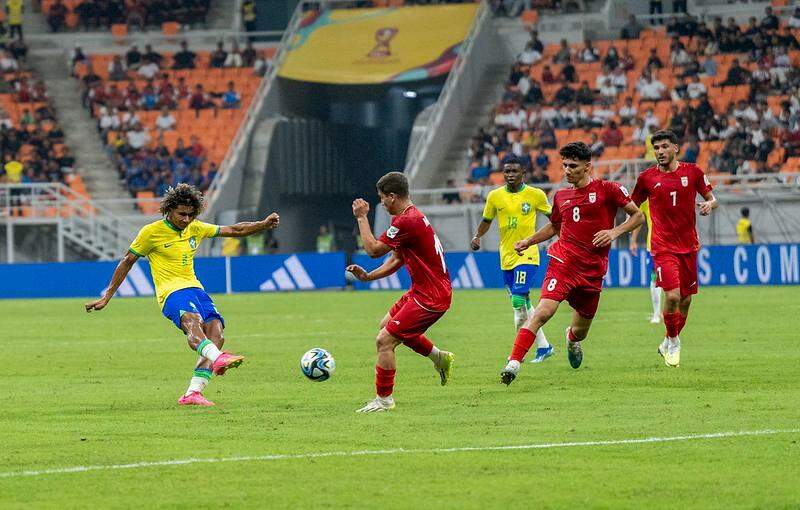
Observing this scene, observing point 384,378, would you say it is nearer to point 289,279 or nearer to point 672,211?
point 672,211

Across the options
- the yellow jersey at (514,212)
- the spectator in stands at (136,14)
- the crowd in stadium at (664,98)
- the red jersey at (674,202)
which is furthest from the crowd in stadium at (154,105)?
the red jersey at (674,202)

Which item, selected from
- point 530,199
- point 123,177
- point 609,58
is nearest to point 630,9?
point 609,58

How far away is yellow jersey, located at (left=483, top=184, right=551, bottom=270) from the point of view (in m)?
18.6

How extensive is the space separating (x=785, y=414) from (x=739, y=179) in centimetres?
2950

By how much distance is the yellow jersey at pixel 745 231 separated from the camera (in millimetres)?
38500

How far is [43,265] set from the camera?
133 ft

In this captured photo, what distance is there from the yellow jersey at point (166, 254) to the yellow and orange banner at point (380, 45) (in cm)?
3546

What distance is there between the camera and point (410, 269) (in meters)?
12.9

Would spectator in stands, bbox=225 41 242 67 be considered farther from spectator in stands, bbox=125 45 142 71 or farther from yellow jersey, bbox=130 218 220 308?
yellow jersey, bbox=130 218 220 308

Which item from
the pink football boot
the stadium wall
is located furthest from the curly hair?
the stadium wall

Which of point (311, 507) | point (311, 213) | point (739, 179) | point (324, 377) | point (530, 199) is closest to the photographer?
point (311, 507)

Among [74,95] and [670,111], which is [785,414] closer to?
[670,111]

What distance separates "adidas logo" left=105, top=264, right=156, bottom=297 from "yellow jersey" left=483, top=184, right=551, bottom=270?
21959 millimetres

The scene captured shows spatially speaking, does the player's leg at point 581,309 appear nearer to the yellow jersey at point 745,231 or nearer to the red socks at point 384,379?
the red socks at point 384,379
